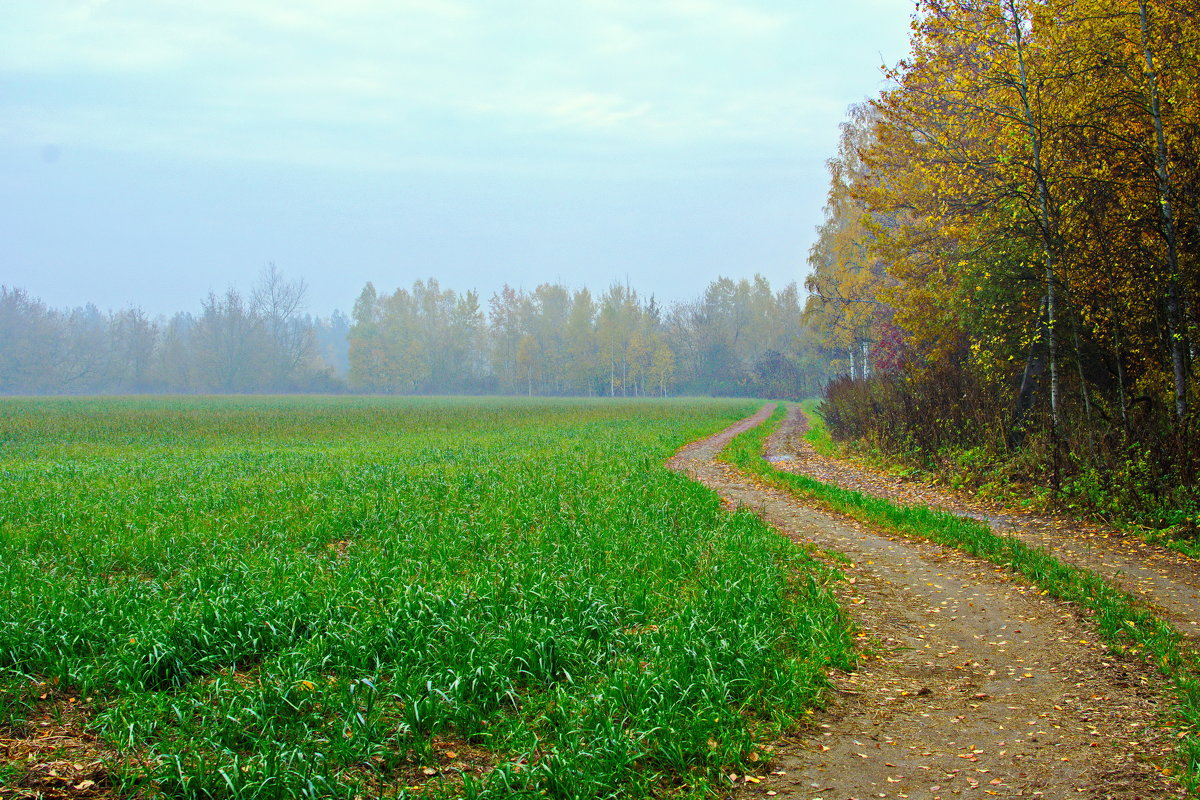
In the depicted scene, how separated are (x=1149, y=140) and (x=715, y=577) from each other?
9480 mm

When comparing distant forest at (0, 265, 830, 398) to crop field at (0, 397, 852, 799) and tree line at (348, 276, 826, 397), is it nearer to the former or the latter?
tree line at (348, 276, 826, 397)

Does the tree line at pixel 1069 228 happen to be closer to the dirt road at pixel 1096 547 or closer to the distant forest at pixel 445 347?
the dirt road at pixel 1096 547

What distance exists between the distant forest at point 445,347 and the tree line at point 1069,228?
250ft

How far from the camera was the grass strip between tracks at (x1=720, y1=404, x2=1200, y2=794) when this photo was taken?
14.8ft

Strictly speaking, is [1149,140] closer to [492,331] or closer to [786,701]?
[786,701]

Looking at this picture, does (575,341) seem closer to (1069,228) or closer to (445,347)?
(445,347)

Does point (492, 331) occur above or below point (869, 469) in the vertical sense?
above

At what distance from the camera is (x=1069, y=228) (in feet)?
37.9

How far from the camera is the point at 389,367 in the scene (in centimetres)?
10250

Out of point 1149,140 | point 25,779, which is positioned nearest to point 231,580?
point 25,779

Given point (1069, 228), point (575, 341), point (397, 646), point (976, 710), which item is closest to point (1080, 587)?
point (976, 710)

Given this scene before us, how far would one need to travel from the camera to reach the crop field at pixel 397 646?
13.0 ft

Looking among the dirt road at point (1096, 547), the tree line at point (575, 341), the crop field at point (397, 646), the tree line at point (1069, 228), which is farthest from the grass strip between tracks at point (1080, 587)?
the tree line at point (575, 341)

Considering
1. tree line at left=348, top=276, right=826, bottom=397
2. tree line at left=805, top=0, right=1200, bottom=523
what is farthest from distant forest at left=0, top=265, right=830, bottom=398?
tree line at left=805, top=0, right=1200, bottom=523
